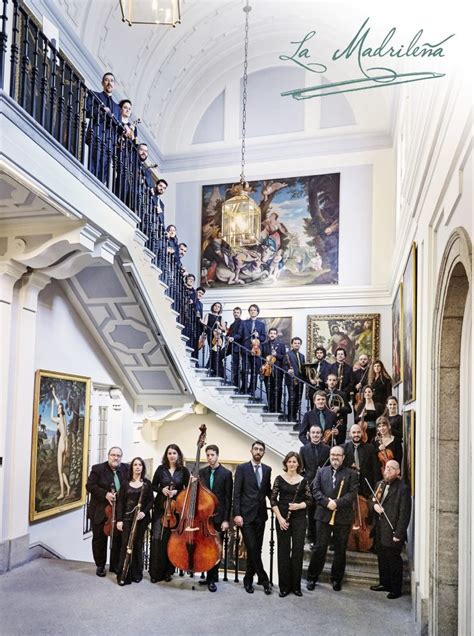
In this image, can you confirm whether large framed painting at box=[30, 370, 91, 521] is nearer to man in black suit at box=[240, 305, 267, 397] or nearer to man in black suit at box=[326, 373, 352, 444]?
man in black suit at box=[240, 305, 267, 397]

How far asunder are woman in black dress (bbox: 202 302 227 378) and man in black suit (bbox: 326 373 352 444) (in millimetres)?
2122

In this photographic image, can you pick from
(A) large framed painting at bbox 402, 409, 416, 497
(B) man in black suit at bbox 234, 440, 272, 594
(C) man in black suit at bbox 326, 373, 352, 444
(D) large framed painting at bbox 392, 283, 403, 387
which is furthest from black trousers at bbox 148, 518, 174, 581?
(D) large framed painting at bbox 392, 283, 403, 387

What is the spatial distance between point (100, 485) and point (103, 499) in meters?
0.17

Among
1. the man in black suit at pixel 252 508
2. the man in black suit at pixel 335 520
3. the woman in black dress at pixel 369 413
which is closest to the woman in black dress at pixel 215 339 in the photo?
the woman in black dress at pixel 369 413

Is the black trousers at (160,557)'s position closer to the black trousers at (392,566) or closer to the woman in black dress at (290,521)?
the woman in black dress at (290,521)

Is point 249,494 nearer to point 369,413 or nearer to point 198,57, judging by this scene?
point 369,413

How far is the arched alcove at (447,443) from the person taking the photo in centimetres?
445

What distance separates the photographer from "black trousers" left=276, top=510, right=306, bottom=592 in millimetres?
5961

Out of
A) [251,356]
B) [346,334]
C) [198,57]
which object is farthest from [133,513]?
[198,57]

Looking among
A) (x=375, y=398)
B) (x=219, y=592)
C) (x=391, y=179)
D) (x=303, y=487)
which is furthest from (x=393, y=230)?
(x=219, y=592)

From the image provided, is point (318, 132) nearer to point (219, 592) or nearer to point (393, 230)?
point (393, 230)

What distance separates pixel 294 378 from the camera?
34.0 ft

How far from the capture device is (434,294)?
200 inches

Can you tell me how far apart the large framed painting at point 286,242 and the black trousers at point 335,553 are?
705cm
